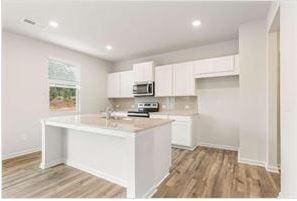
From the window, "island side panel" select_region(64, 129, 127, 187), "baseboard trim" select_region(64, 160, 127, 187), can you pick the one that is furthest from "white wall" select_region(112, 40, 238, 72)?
"baseboard trim" select_region(64, 160, 127, 187)

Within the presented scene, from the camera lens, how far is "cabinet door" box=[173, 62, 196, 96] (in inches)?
158

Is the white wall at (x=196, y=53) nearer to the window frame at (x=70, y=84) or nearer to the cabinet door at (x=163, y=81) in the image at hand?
the cabinet door at (x=163, y=81)

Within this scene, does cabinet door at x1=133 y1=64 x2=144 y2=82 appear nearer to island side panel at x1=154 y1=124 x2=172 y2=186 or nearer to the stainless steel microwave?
the stainless steel microwave

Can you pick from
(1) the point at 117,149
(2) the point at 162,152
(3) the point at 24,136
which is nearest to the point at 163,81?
(2) the point at 162,152

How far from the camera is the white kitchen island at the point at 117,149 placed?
1.81 m

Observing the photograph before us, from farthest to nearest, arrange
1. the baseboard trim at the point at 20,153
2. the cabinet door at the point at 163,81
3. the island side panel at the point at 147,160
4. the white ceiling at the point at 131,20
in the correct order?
the cabinet door at the point at 163,81 → the baseboard trim at the point at 20,153 → the white ceiling at the point at 131,20 → the island side panel at the point at 147,160

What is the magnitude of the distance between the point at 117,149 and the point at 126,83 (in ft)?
10.4

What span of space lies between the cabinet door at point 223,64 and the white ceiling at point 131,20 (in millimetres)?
512

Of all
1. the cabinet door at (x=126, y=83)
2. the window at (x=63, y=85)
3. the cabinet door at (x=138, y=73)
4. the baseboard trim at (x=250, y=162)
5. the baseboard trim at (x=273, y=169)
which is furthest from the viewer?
the cabinet door at (x=126, y=83)

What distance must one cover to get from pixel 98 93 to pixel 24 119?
221 centimetres

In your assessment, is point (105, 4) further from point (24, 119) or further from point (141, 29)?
point (24, 119)

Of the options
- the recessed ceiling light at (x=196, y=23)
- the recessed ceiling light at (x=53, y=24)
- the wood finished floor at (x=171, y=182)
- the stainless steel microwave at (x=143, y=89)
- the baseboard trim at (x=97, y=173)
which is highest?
the recessed ceiling light at (x=196, y=23)

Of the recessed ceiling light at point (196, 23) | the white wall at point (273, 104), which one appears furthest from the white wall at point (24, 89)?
the white wall at point (273, 104)

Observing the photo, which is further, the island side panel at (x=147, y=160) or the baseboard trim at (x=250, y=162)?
the baseboard trim at (x=250, y=162)
